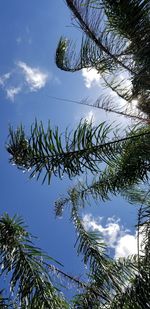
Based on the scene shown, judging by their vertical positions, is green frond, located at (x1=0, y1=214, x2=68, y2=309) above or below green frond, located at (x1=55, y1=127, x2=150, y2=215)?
below

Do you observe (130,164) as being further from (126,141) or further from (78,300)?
(78,300)

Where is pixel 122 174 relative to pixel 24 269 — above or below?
above

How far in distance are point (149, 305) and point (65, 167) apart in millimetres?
1439

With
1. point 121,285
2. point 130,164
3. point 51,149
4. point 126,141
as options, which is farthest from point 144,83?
point 121,285

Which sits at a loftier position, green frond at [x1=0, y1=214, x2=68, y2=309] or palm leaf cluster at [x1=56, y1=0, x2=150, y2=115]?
palm leaf cluster at [x1=56, y1=0, x2=150, y2=115]

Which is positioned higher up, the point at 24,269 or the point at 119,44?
the point at 119,44

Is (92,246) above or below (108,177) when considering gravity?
below

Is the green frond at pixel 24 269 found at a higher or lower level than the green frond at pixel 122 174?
lower

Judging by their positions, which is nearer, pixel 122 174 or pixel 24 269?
pixel 24 269

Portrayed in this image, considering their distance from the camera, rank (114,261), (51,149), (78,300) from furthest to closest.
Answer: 1. (114,261)
2. (51,149)
3. (78,300)

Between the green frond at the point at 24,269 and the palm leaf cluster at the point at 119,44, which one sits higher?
the palm leaf cluster at the point at 119,44

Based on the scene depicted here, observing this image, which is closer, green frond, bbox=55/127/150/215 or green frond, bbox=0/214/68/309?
green frond, bbox=0/214/68/309

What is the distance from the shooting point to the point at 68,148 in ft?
11.8

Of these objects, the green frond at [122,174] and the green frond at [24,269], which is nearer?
the green frond at [24,269]
